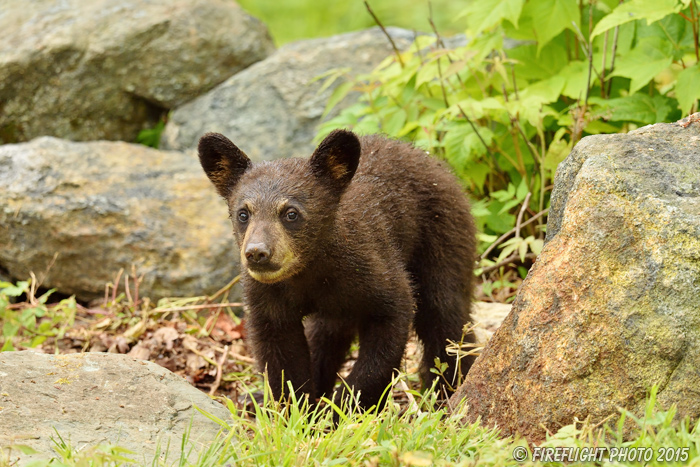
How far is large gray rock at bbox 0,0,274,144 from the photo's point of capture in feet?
30.5

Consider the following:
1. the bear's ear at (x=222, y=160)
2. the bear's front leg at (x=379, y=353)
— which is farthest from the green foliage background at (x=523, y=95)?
the bear's ear at (x=222, y=160)

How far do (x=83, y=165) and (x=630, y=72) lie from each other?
16.9ft

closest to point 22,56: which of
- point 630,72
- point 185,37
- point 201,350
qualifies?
point 185,37

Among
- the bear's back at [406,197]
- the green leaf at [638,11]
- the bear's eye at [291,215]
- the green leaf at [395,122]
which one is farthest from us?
the green leaf at [395,122]

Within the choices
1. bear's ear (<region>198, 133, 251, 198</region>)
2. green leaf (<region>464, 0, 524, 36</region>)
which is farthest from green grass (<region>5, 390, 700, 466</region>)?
green leaf (<region>464, 0, 524, 36</region>)

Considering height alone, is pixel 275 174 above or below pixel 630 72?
below

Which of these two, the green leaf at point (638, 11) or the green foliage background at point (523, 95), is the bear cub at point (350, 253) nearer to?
the green foliage background at point (523, 95)

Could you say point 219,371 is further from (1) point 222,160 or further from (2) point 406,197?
(2) point 406,197

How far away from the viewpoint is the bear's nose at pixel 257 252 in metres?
4.37

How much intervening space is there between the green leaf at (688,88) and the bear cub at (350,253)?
5.60 feet

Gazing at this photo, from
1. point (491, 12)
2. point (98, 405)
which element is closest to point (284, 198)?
point (98, 405)

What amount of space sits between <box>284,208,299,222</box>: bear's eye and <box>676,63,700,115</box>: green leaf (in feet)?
9.41

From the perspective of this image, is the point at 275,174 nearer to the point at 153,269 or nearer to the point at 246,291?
the point at 246,291

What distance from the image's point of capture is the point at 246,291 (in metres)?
5.07
